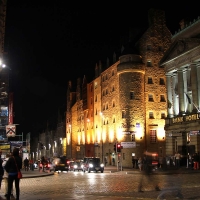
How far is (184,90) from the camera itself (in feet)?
179

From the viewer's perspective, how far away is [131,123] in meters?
61.8

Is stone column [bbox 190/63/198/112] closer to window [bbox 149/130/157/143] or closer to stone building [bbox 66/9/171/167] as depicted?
stone building [bbox 66/9/171/167]

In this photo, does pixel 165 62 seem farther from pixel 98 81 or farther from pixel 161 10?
pixel 98 81

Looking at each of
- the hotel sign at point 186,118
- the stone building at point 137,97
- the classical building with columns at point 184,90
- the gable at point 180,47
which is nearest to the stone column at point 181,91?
the classical building with columns at point 184,90

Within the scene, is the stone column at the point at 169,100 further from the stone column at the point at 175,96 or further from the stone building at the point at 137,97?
the stone building at the point at 137,97

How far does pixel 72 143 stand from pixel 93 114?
17004 millimetres

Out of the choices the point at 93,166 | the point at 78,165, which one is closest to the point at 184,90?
the point at 93,166

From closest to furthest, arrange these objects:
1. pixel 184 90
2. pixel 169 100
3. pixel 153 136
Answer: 1. pixel 184 90
2. pixel 169 100
3. pixel 153 136

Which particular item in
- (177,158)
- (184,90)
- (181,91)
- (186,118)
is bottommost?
(177,158)

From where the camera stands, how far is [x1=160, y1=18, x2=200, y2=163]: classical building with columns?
4991cm

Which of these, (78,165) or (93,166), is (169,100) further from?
(93,166)

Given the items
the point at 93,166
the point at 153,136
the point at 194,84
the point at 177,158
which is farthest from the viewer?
the point at 153,136

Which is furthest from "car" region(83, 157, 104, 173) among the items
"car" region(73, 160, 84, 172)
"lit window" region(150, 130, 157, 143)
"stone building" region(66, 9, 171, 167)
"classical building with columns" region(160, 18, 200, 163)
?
"lit window" region(150, 130, 157, 143)

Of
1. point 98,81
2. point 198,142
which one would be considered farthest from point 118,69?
point 198,142
